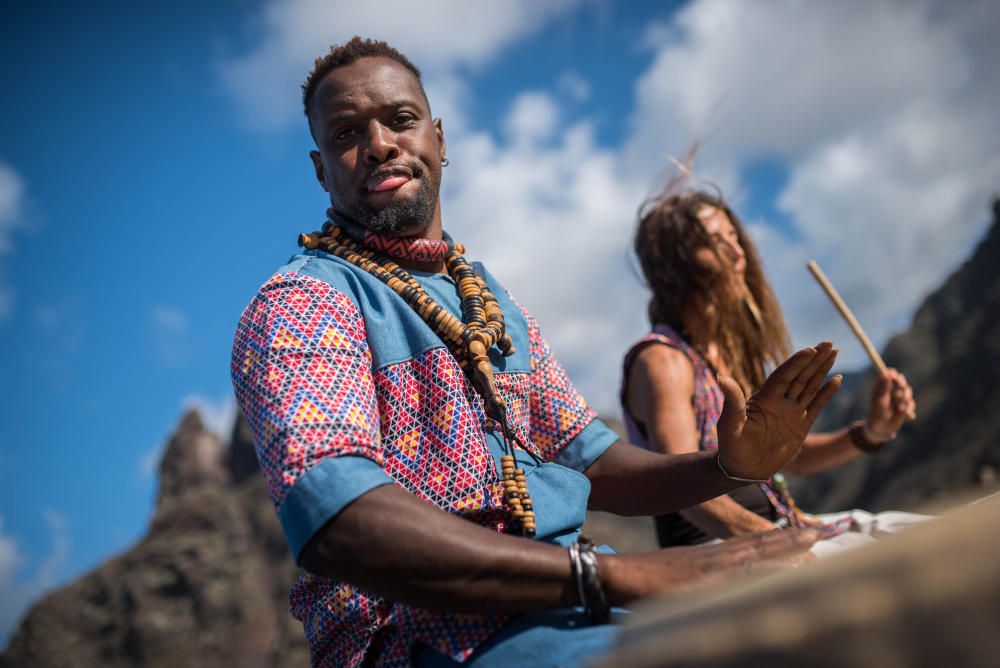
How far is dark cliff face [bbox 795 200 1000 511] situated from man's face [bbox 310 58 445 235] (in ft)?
78.3

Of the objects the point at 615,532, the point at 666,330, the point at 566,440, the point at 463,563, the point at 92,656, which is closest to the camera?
the point at 463,563

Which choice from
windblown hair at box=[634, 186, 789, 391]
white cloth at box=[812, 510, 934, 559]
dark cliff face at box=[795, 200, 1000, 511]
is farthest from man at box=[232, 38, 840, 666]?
dark cliff face at box=[795, 200, 1000, 511]

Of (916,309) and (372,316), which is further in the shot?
(916,309)

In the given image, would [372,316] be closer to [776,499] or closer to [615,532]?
[776,499]

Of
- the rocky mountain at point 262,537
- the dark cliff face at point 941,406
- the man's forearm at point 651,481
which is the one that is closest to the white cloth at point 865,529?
the man's forearm at point 651,481

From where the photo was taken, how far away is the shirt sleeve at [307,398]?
4.74 feet

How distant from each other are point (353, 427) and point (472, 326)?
0.66 m

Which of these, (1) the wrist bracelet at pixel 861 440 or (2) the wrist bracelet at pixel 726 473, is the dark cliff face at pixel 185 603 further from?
(2) the wrist bracelet at pixel 726 473

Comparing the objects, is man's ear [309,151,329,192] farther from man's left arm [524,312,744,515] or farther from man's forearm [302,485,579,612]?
man's forearm [302,485,579,612]

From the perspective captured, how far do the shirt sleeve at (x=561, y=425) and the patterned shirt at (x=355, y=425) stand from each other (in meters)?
0.27

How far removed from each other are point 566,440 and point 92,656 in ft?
96.7

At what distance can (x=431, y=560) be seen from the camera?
139 centimetres

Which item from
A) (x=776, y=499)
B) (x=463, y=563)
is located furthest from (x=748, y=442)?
(x=776, y=499)

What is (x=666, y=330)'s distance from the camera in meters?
3.94
